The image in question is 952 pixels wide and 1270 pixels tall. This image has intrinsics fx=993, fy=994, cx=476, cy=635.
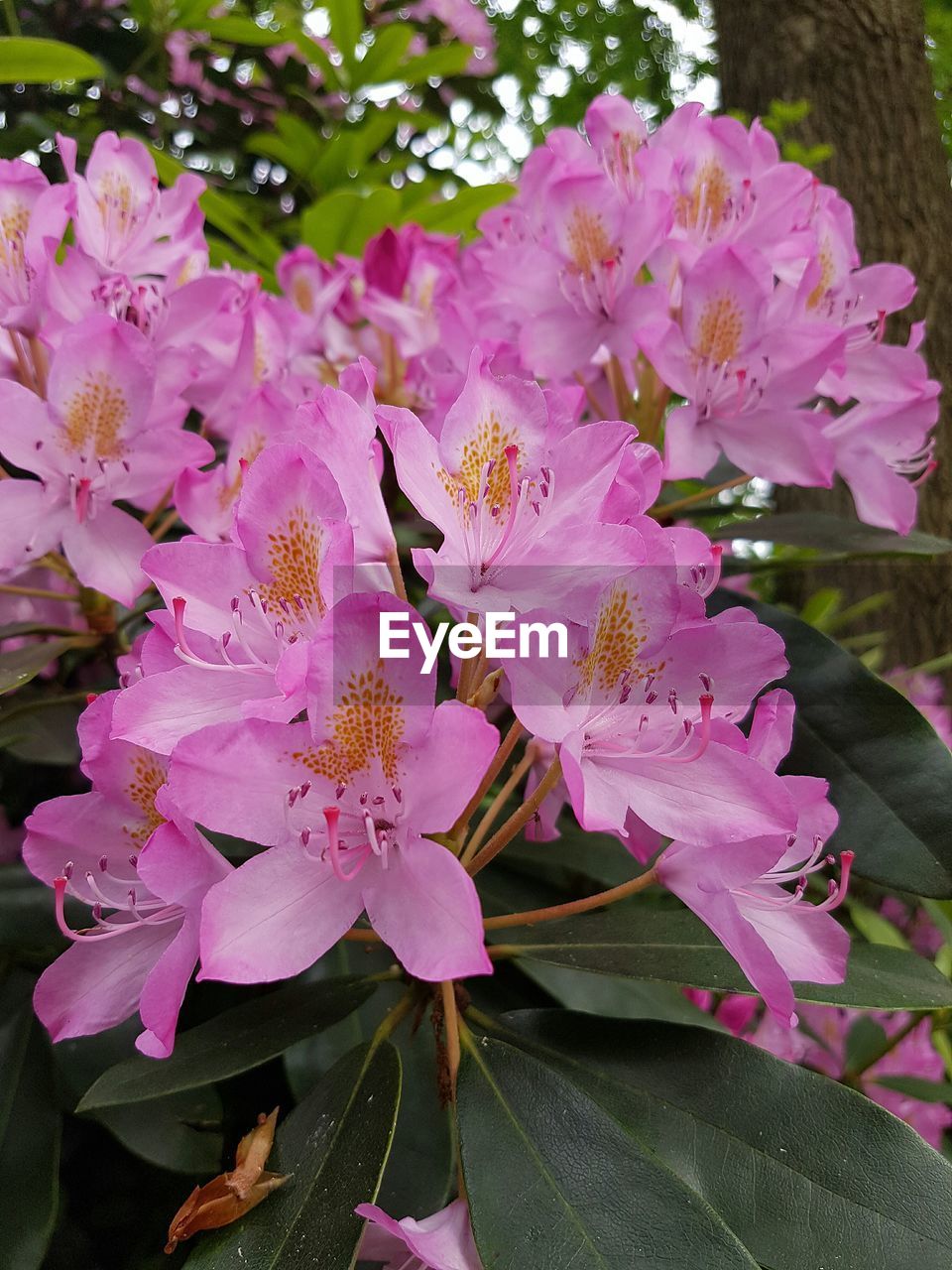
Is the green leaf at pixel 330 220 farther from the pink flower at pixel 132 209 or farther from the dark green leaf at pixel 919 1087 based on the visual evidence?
the dark green leaf at pixel 919 1087

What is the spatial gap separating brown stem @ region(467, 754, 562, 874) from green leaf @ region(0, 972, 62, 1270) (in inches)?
13.6

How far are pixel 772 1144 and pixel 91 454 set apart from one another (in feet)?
2.24

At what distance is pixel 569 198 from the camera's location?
3.05 feet

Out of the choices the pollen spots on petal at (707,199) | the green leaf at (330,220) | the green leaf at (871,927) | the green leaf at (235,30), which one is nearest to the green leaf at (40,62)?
the green leaf at (330,220)

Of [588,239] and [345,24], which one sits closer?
[588,239]

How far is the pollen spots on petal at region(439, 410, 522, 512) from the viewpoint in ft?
1.96

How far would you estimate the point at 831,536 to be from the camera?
0.96 meters

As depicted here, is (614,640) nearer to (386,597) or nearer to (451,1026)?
(386,597)

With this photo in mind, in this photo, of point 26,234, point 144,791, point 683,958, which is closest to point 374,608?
point 144,791

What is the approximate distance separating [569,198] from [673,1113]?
2.53ft

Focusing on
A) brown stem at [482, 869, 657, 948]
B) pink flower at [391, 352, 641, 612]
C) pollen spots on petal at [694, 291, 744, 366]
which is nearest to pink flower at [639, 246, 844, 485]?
A: pollen spots on petal at [694, 291, 744, 366]

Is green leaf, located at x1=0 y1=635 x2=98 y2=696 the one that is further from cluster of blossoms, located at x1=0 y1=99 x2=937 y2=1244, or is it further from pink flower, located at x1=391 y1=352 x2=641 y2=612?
pink flower, located at x1=391 y1=352 x2=641 y2=612

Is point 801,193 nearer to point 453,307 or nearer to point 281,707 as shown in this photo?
point 453,307

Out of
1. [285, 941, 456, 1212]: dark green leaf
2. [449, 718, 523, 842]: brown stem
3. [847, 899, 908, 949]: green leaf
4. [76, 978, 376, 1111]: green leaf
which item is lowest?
[847, 899, 908, 949]: green leaf
